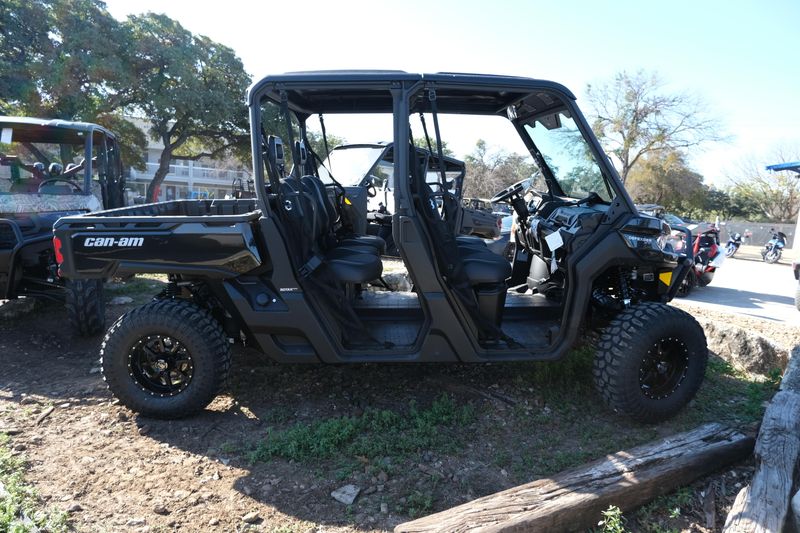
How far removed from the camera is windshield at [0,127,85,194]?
19.2 ft

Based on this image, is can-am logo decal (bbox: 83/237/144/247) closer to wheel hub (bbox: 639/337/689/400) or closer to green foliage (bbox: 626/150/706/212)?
wheel hub (bbox: 639/337/689/400)

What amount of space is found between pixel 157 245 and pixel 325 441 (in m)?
1.68

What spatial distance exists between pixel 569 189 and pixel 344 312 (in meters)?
2.25

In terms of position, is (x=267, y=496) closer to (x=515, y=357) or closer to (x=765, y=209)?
(x=515, y=357)

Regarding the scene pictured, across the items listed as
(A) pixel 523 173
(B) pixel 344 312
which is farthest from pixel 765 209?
(B) pixel 344 312

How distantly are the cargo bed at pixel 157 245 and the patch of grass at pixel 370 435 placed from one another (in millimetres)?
1140

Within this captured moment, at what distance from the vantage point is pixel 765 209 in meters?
35.0

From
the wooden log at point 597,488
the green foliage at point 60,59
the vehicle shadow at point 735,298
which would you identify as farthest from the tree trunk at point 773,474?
the green foliage at point 60,59

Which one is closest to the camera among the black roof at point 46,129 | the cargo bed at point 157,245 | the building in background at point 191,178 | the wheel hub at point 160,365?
the cargo bed at point 157,245

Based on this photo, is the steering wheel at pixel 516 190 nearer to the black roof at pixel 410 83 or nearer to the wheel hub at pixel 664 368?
the black roof at pixel 410 83

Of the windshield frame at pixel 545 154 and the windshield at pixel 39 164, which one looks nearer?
the windshield frame at pixel 545 154

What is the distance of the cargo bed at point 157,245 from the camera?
330 cm

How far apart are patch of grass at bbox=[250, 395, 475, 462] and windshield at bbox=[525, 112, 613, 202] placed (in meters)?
2.00

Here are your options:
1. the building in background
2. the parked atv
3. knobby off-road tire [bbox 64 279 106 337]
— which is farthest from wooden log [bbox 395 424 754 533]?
the building in background
